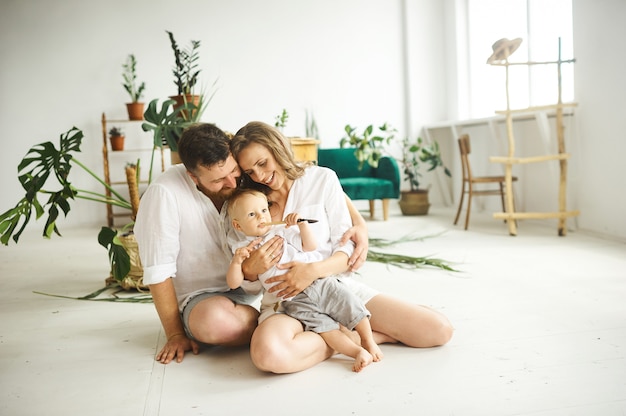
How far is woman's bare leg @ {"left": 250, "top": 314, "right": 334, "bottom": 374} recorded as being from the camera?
6.27 ft

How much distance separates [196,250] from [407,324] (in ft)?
2.76

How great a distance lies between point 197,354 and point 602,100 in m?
3.79

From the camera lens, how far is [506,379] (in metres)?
1.84

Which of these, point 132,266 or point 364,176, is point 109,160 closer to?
point 364,176

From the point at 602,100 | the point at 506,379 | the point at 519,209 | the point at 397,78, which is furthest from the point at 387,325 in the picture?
the point at 397,78

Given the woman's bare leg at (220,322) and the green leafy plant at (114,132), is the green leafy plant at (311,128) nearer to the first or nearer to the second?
the green leafy plant at (114,132)

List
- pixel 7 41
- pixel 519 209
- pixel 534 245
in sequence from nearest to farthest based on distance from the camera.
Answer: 1. pixel 534 245
2. pixel 519 209
3. pixel 7 41

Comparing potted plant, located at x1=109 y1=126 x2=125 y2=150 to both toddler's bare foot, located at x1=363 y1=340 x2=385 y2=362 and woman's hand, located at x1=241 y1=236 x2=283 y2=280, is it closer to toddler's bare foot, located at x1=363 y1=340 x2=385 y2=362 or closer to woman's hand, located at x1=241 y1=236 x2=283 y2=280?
woman's hand, located at x1=241 y1=236 x2=283 y2=280

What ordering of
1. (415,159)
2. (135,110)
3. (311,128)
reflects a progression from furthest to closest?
(311,128), (415,159), (135,110)

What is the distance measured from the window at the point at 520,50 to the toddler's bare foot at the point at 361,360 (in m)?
3.80

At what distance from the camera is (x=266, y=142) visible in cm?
205

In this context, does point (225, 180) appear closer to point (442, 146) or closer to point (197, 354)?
point (197, 354)

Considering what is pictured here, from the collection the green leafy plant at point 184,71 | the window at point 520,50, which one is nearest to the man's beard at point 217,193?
the green leafy plant at point 184,71

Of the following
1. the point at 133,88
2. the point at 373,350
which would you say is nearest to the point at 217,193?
the point at 373,350
